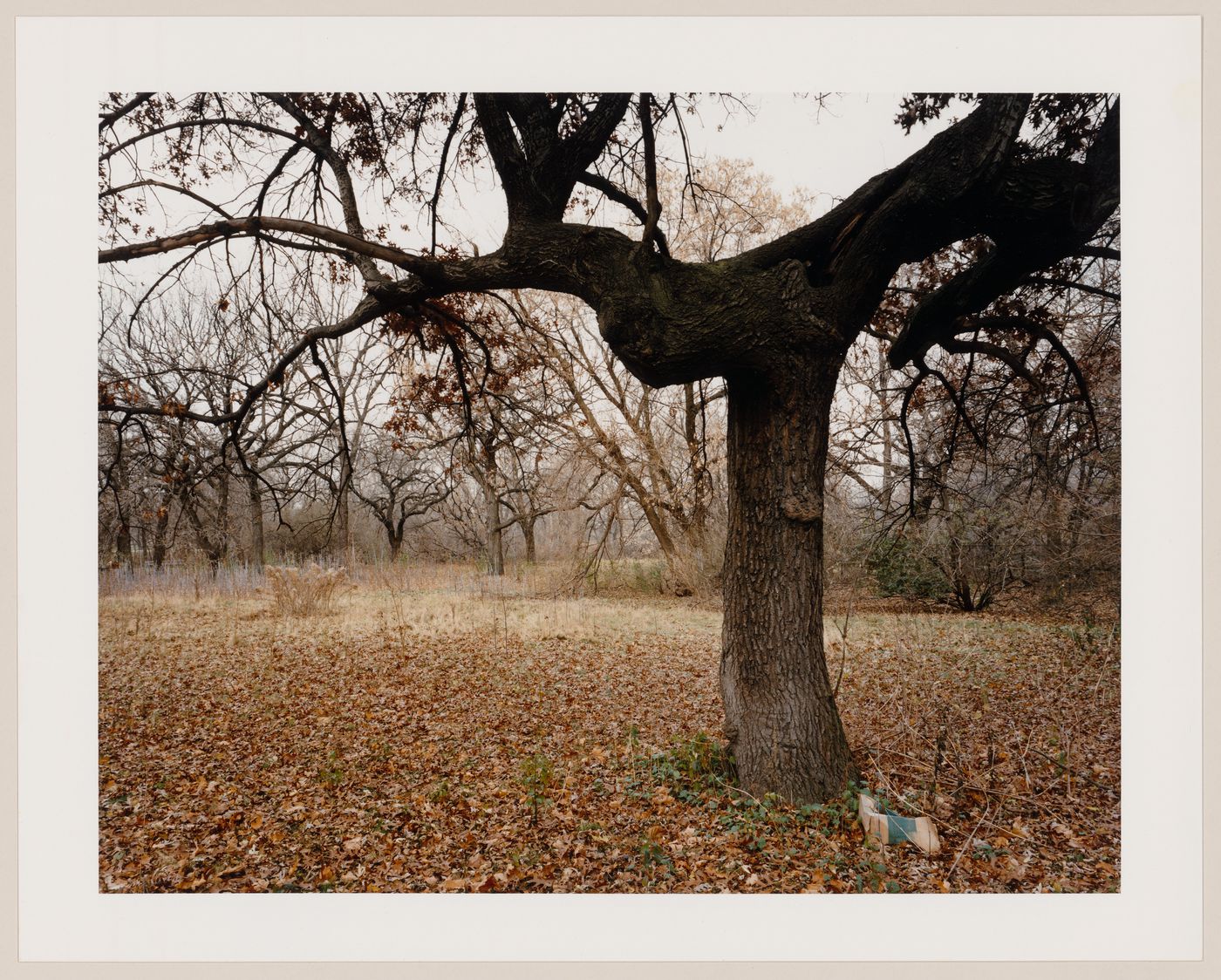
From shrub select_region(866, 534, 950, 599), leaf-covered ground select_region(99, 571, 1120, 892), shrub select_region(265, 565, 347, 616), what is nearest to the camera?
leaf-covered ground select_region(99, 571, 1120, 892)

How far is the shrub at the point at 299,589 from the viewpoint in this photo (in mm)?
7469

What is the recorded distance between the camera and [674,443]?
9.76 m

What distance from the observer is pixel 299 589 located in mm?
7527

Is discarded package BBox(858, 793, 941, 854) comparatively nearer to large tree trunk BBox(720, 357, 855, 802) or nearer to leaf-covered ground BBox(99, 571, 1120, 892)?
leaf-covered ground BBox(99, 571, 1120, 892)

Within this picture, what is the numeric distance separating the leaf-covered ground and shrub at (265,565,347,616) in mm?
1425

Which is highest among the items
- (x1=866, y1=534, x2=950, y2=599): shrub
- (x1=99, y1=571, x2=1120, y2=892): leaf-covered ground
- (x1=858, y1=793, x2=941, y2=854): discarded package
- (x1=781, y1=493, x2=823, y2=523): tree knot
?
(x1=781, y1=493, x2=823, y2=523): tree knot

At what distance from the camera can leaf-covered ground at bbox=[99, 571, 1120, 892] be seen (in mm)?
2490

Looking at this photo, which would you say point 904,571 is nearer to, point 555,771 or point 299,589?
point 555,771

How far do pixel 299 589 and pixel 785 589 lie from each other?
22.3 ft

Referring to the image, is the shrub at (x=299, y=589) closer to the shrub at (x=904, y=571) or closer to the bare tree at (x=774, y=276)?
the bare tree at (x=774, y=276)

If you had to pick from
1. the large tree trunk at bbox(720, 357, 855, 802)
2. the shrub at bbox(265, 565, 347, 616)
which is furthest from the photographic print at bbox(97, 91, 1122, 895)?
the shrub at bbox(265, 565, 347, 616)
